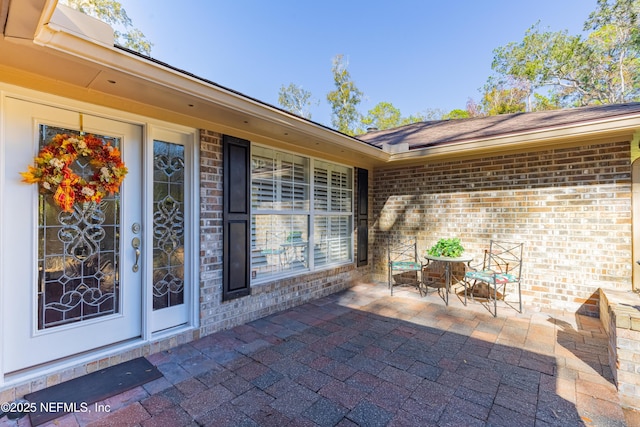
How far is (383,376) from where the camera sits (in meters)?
2.28

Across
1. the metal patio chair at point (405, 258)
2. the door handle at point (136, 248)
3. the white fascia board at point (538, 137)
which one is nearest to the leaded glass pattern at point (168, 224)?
the door handle at point (136, 248)

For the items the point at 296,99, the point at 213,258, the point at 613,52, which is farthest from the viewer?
the point at 296,99

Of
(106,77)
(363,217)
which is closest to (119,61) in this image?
(106,77)

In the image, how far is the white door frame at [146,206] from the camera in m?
1.98

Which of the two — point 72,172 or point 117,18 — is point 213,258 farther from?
point 117,18

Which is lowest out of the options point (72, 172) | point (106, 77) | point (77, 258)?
point (77, 258)

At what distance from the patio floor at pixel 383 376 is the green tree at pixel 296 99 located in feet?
57.1

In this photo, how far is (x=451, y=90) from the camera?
611 inches

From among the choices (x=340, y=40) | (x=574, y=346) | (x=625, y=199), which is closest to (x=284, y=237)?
(x=574, y=346)

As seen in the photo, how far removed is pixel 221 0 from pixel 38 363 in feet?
28.4

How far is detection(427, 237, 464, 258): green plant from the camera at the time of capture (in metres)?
4.15

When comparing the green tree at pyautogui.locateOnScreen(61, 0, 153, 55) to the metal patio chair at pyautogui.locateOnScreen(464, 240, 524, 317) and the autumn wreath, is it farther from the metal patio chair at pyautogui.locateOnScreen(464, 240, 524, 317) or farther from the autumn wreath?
the metal patio chair at pyautogui.locateOnScreen(464, 240, 524, 317)

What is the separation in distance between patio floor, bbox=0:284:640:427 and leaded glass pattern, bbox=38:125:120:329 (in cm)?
69

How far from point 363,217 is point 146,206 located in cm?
359
